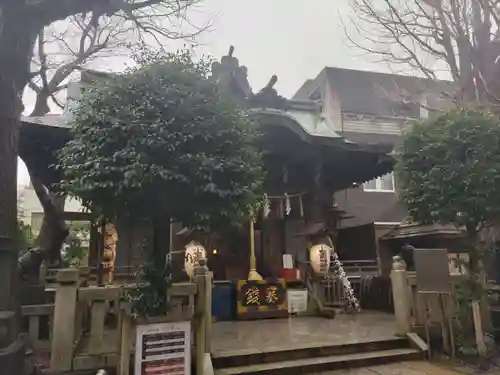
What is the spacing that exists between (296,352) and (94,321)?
2.81m

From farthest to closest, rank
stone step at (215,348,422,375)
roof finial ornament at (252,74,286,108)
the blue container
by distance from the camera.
Result: roof finial ornament at (252,74,286,108) → the blue container → stone step at (215,348,422,375)

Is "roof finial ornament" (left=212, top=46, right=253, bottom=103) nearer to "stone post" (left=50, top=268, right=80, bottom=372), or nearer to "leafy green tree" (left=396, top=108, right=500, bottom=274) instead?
"leafy green tree" (left=396, top=108, right=500, bottom=274)

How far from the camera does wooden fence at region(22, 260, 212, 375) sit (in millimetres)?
4527

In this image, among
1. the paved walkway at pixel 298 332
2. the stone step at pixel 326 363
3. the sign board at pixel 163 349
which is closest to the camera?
the sign board at pixel 163 349

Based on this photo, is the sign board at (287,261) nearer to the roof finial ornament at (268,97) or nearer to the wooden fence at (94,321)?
the roof finial ornament at (268,97)

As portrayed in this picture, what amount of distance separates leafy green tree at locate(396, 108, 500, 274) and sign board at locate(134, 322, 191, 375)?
418cm

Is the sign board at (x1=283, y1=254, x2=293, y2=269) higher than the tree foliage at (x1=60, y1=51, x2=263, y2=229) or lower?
lower

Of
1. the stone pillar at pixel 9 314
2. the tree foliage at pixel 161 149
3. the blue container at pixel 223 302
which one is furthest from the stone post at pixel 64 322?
the blue container at pixel 223 302

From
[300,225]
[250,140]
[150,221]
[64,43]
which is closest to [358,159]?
[300,225]

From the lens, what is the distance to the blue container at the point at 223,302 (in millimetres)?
8500

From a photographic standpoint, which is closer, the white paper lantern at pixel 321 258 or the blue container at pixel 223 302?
the blue container at pixel 223 302

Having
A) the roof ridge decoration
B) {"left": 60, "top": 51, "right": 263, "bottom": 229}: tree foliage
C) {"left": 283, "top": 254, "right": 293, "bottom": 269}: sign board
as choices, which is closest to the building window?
the roof ridge decoration

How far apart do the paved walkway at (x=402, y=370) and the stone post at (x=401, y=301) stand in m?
0.73

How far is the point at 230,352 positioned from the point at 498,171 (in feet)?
15.5
